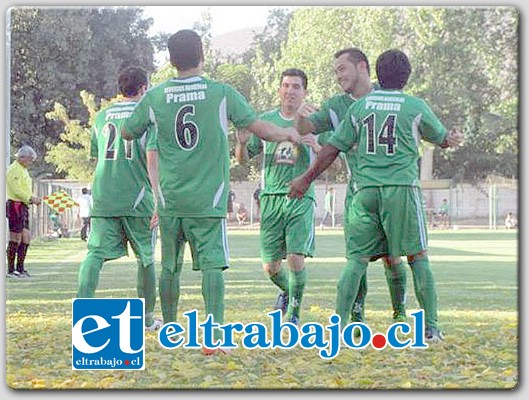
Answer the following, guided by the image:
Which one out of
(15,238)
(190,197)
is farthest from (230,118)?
(15,238)

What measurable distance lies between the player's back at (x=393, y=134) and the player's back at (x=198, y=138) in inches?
24.5

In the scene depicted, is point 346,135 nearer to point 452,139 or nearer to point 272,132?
point 272,132

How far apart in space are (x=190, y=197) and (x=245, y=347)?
0.85 metres

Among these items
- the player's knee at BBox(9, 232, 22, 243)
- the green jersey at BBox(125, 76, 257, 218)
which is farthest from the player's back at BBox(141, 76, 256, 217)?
the player's knee at BBox(9, 232, 22, 243)

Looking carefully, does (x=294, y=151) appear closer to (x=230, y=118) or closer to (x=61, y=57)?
(x=230, y=118)

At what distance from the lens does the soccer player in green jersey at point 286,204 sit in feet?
45.2

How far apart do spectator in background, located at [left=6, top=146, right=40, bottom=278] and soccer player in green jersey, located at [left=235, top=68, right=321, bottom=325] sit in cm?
112

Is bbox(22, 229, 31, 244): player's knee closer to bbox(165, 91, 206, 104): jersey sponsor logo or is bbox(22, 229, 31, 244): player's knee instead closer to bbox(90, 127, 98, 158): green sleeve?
bbox(90, 127, 98, 158): green sleeve

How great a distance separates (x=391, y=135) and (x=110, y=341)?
6.09 ft

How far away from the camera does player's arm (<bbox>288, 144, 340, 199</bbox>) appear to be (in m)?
13.8

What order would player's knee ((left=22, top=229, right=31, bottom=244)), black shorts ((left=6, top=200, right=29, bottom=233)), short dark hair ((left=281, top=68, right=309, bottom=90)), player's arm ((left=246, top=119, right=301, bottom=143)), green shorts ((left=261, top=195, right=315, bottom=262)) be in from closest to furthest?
black shorts ((left=6, top=200, right=29, bottom=233))
player's knee ((left=22, top=229, right=31, bottom=244))
player's arm ((left=246, top=119, right=301, bottom=143))
short dark hair ((left=281, top=68, right=309, bottom=90))
green shorts ((left=261, top=195, right=315, bottom=262))

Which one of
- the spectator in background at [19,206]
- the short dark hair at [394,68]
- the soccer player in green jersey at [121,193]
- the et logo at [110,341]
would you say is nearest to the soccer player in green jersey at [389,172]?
the short dark hair at [394,68]

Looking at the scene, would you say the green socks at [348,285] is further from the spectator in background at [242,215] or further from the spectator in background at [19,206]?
the spectator in background at [19,206]

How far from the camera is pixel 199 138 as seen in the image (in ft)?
44.7
